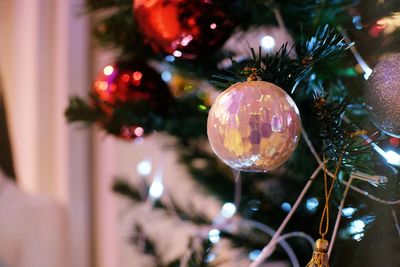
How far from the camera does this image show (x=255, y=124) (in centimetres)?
31

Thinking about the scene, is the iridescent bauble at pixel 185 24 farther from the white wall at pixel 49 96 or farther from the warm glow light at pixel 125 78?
the white wall at pixel 49 96

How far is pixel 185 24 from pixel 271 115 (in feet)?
0.62

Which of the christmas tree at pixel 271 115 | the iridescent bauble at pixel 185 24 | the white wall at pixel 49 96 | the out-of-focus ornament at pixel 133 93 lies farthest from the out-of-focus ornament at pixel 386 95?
the white wall at pixel 49 96

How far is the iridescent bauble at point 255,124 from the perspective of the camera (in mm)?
308

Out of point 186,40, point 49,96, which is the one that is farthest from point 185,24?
point 49,96

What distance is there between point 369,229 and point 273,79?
0.14 m

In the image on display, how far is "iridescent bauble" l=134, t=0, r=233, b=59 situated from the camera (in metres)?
0.46

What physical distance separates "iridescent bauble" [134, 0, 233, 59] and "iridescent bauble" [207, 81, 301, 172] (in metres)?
0.16

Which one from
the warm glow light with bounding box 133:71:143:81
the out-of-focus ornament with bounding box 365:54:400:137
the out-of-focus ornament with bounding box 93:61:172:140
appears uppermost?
the out-of-focus ornament with bounding box 365:54:400:137

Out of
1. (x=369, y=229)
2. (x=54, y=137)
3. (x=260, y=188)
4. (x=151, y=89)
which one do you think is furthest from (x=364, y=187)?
(x=54, y=137)

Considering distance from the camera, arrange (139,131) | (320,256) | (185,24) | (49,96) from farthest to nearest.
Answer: (49,96) → (139,131) → (185,24) → (320,256)

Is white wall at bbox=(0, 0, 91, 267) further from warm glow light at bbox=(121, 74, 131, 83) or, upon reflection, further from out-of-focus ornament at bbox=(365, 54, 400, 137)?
out-of-focus ornament at bbox=(365, 54, 400, 137)

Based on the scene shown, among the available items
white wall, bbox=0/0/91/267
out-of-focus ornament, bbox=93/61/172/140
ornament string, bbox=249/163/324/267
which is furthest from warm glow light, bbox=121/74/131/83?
white wall, bbox=0/0/91/267

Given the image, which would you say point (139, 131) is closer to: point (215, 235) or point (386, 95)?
point (215, 235)
